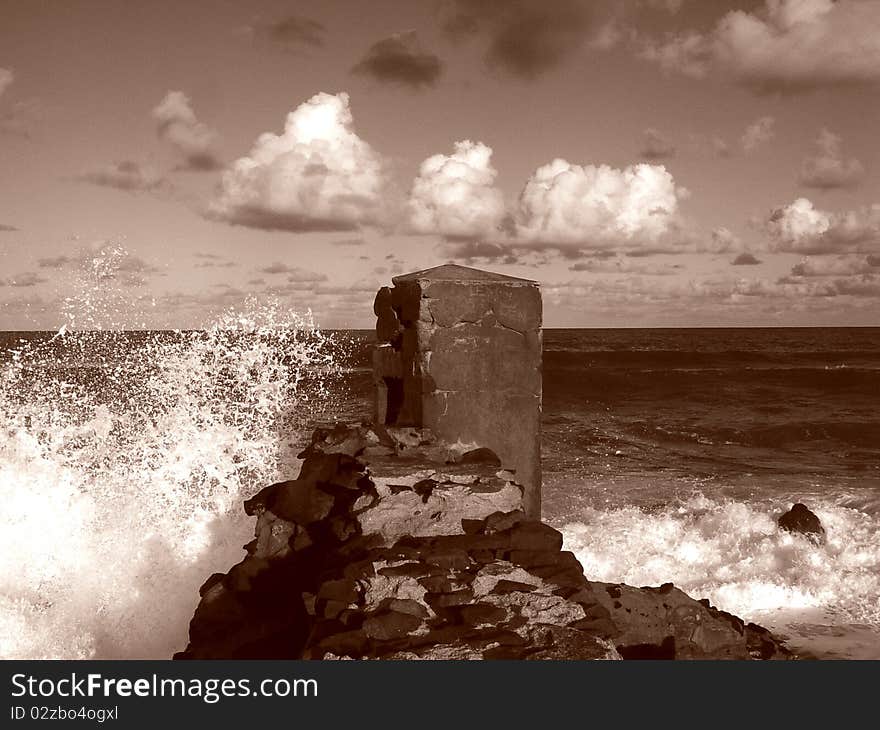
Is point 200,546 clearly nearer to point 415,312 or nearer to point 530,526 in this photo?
point 415,312

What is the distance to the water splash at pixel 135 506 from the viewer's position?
513 centimetres

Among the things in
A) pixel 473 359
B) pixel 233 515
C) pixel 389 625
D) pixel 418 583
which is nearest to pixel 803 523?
pixel 473 359

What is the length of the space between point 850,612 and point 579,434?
9437 millimetres

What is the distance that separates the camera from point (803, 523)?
7859 millimetres

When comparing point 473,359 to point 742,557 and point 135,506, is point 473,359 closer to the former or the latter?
point 135,506

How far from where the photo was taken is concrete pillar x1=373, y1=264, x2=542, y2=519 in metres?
4.38

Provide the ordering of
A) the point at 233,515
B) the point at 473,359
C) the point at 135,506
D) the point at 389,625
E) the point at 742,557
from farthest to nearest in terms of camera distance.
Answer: the point at 742,557
the point at 135,506
the point at 233,515
the point at 473,359
the point at 389,625

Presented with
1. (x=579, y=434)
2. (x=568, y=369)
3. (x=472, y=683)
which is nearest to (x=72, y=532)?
(x=472, y=683)

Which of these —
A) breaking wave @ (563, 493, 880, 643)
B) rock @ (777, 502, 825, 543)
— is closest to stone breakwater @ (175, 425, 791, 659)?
breaking wave @ (563, 493, 880, 643)

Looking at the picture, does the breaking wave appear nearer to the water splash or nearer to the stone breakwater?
the stone breakwater

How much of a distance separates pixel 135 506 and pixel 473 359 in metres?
3.29

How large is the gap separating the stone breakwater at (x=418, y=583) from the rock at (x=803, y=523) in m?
3.48

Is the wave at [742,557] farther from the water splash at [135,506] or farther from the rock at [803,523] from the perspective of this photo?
the water splash at [135,506]

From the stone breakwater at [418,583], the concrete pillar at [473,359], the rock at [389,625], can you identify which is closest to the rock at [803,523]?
the stone breakwater at [418,583]
